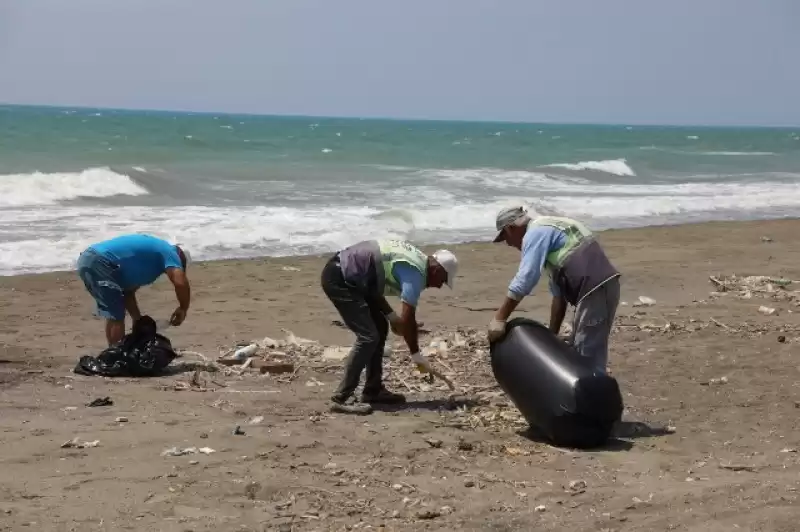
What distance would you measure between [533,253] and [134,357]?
10.8 ft

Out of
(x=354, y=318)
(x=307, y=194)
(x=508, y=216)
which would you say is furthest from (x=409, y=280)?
(x=307, y=194)

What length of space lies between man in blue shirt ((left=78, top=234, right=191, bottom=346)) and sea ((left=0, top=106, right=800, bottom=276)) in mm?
2703

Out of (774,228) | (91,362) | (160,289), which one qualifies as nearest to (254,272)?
(160,289)

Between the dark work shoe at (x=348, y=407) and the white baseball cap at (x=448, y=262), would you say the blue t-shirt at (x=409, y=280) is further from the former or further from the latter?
the dark work shoe at (x=348, y=407)

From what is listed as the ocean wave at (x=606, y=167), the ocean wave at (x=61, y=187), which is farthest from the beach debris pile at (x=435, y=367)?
the ocean wave at (x=606, y=167)

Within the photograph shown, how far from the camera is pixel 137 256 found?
745cm

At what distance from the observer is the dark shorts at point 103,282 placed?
7.41 meters

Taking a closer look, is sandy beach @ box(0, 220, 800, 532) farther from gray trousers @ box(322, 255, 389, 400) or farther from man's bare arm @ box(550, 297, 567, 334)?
man's bare arm @ box(550, 297, 567, 334)

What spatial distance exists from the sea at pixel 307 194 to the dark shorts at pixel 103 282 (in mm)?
3143

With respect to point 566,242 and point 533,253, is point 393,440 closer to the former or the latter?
point 533,253

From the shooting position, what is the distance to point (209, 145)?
4216 centimetres

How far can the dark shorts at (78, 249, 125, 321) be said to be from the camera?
7.41 m

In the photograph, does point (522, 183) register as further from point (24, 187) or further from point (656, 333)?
point (656, 333)

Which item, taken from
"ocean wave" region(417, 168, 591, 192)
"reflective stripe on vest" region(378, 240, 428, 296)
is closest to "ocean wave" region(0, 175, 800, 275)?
"ocean wave" region(417, 168, 591, 192)
